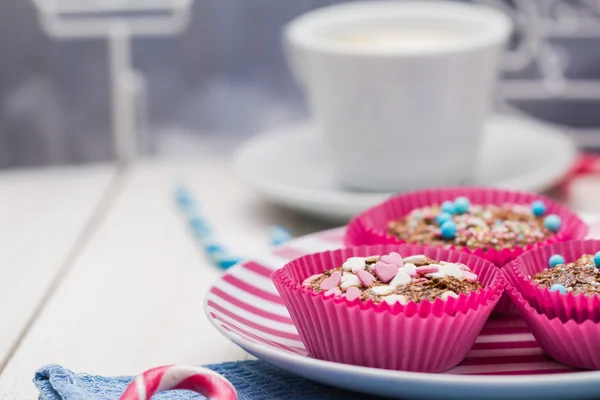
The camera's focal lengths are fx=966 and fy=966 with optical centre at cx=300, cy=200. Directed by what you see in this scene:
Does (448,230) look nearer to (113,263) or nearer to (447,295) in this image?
(447,295)

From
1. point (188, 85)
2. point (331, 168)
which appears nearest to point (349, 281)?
point (331, 168)

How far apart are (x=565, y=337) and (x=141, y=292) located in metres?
0.43

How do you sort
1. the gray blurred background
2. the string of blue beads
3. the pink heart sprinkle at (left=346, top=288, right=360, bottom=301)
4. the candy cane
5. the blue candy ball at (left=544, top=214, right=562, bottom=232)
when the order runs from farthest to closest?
the gray blurred background
the string of blue beads
the blue candy ball at (left=544, top=214, right=562, bottom=232)
the pink heart sprinkle at (left=346, top=288, right=360, bottom=301)
the candy cane

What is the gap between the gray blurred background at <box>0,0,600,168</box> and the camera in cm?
148

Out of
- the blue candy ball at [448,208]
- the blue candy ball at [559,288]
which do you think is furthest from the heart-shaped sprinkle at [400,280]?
the blue candy ball at [448,208]

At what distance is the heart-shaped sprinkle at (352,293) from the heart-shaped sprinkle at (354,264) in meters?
0.04

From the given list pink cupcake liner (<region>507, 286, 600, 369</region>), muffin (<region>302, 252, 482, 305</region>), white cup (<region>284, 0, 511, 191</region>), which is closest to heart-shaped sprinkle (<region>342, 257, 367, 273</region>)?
muffin (<region>302, 252, 482, 305</region>)

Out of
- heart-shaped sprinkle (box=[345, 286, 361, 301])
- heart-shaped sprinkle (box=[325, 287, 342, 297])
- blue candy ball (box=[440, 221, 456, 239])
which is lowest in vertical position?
blue candy ball (box=[440, 221, 456, 239])

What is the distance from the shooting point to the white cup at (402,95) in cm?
106

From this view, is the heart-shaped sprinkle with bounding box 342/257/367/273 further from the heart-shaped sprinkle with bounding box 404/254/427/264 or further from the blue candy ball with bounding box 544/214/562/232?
the blue candy ball with bounding box 544/214/562/232

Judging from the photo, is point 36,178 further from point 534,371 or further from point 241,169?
point 534,371

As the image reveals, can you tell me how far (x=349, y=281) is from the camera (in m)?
0.69

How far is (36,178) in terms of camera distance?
1.37 metres

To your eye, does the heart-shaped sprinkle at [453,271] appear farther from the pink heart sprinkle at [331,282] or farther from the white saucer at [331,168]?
the white saucer at [331,168]
